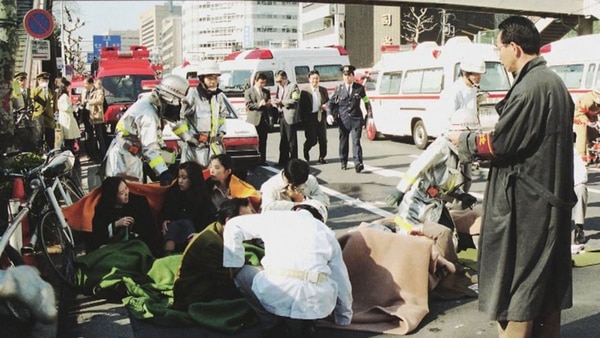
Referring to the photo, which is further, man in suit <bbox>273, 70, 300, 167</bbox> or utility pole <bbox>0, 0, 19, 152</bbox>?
man in suit <bbox>273, 70, 300, 167</bbox>

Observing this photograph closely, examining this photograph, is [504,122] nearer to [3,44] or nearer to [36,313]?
[36,313]

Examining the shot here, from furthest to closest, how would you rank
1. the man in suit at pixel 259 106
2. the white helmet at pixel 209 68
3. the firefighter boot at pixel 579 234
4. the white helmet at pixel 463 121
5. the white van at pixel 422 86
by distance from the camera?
the white van at pixel 422 86 → the man in suit at pixel 259 106 → the white helmet at pixel 209 68 → the firefighter boot at pixel 579 234 → the white helmet at pixel 463 121

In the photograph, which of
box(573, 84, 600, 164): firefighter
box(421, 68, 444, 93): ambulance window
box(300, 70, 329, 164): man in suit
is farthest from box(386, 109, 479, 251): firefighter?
box(421, 68, 444, 93): ambulance window

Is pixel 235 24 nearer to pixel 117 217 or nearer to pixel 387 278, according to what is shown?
pixel 117 217

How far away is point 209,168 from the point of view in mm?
7238

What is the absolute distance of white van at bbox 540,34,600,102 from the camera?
14.3m

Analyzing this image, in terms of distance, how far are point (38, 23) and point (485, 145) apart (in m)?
11.0

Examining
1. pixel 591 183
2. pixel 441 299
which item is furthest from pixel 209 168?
pixel 591 183

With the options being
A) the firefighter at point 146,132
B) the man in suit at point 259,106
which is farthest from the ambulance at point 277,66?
the firefighter at point 146,132

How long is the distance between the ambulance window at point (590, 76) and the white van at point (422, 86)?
1581mm

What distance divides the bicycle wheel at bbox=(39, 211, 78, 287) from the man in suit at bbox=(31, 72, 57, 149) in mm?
7247

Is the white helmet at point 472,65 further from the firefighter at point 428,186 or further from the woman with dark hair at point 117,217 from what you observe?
the woman with dark hair at point 117,217

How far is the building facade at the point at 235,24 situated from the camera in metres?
138

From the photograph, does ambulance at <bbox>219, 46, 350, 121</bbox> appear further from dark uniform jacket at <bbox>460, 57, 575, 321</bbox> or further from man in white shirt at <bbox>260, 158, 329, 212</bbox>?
dark uniform jacket at <bbox>460, 57, 575, 321</bbox>
